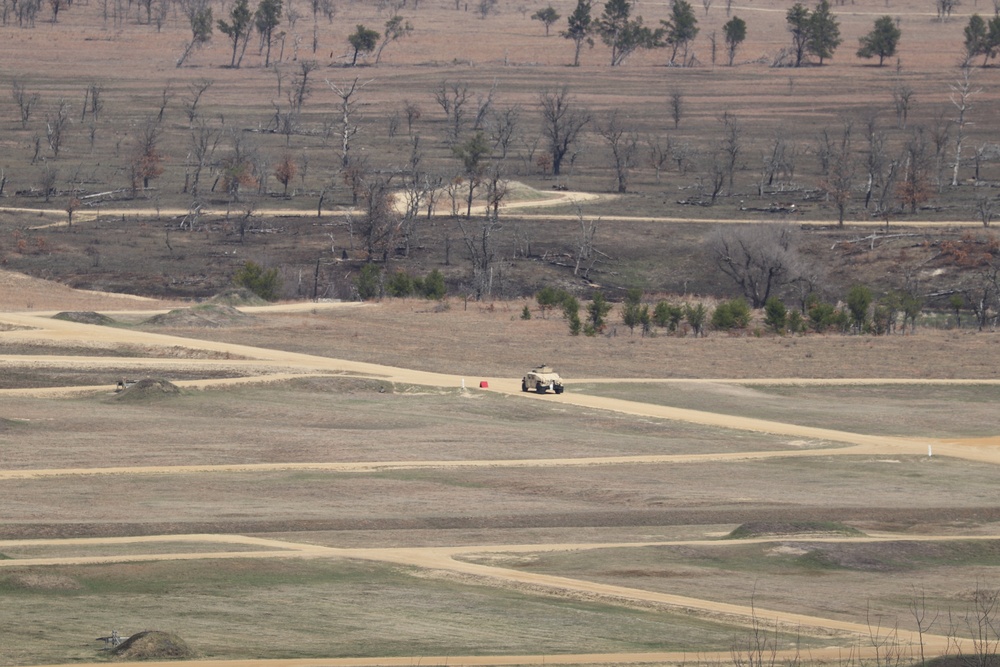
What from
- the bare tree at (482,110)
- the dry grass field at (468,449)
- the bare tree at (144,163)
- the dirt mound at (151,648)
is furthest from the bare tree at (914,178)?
the dirt mound at (151,648)

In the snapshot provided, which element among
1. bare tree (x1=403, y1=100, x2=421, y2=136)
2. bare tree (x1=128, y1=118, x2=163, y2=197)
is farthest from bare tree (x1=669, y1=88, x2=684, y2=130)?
bare tree (x1=128, y1=118, x2=163, y2=197)

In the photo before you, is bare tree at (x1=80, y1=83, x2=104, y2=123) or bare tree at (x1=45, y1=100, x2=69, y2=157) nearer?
bare tree at (x1=45, y1=100, x2=69, y2=157)

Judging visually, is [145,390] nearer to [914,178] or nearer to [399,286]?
[399,286]

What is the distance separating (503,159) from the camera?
14550cm

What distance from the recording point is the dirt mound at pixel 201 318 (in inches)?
3027

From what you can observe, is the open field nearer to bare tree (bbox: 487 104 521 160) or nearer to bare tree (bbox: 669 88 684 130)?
bare tree (bbox: 487 104 521 160)

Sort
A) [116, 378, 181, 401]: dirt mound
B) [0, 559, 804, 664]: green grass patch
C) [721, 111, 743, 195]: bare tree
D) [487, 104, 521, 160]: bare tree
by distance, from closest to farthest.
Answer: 1. [0, 559, 804, 664]: green grass patch
2. [116, 378, 181, 401]: dirt mound
3. [721, 111, 743, 195]: bare tree
4. [487, 104, 521, 160]: bare tree

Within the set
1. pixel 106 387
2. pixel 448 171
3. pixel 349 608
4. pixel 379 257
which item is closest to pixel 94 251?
pixel 379 257

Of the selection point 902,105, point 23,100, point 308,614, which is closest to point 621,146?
point 902,105

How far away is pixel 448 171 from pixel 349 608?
110034 mm

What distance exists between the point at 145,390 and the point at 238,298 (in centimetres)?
3182

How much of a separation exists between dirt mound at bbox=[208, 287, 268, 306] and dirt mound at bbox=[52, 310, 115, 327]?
10315 millimetres

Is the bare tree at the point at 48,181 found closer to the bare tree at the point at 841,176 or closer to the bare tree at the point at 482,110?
the bare tree at the point at 482,110

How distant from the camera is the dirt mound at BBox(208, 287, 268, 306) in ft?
285
